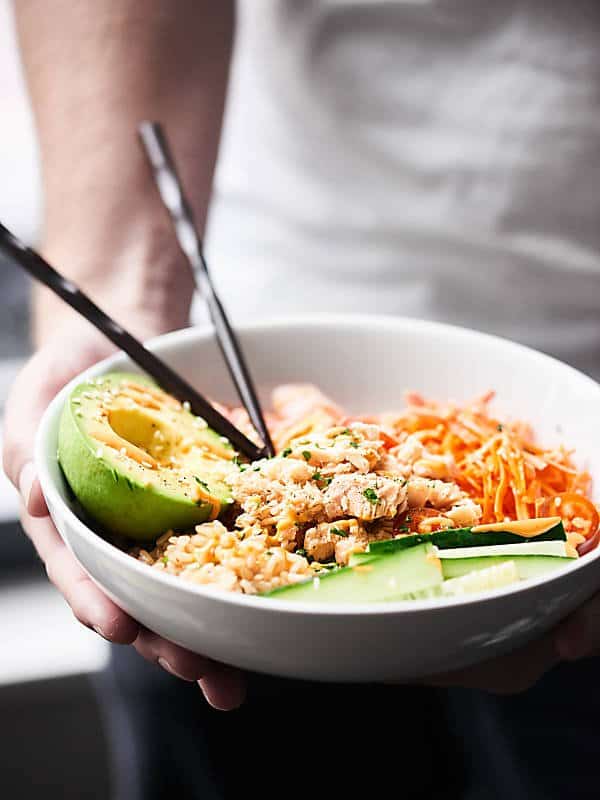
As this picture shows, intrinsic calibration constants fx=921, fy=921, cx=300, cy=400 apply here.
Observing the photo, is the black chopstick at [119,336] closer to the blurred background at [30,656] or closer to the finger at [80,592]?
the finger at [80,592]

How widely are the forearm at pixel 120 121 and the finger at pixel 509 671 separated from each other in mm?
891

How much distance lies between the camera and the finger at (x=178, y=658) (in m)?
1.14

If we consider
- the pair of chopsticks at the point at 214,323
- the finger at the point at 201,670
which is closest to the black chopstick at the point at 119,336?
the pair of chopsticks at the point at 214,323

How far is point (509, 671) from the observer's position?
52.6 inches

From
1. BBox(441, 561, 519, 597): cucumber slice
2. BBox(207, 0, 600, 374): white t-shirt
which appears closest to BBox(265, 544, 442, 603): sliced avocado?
BBox(441, 561, 519, 597): cucumber slice

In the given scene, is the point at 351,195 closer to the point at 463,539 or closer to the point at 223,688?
the point at 463,539

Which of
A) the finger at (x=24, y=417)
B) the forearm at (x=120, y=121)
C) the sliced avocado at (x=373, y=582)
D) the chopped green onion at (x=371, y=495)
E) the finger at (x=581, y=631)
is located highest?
the forearm at (x=120, y=121)

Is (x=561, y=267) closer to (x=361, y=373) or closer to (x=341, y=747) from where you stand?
(x=361, y=373)

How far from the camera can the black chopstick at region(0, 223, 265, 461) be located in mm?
1296

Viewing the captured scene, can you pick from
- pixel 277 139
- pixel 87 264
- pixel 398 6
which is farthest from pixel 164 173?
pixel 398 6

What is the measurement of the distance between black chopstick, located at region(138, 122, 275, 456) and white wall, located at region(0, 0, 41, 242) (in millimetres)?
1504

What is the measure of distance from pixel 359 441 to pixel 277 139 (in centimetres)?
108

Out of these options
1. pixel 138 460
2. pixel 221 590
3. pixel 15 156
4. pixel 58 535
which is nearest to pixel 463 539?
pixel 221 590

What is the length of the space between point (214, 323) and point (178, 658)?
23.6 inches
